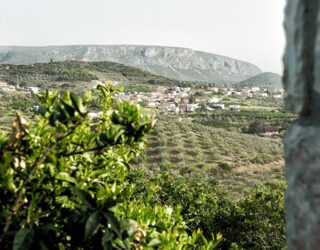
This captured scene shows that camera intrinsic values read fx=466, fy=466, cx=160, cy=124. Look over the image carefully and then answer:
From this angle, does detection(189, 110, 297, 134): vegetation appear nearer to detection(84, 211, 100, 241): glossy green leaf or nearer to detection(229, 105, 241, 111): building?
detection(229, 105, 241, 111): building

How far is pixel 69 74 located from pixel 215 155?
268ft

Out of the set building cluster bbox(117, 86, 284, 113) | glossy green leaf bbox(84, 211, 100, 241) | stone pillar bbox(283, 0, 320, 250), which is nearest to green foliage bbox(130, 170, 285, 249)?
glossy green leaf bbox(84, 211, 100, 241)

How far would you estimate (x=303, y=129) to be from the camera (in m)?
1.11

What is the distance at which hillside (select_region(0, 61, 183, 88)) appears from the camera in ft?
387

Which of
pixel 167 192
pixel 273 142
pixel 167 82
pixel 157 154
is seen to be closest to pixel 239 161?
pixel 157 154

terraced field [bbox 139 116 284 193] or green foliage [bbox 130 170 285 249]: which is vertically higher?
green foliage [bbox 130 170 285 249]

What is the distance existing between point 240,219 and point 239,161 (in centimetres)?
3301

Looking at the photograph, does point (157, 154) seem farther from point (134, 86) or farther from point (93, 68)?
point (93, 68)

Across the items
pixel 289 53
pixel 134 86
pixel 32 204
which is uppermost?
pixel 289 53

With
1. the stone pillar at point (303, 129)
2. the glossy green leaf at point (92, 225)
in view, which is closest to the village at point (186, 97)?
the glossy green leaf at point (92, 225)

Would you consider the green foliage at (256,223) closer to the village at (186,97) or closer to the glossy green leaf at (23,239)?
the glossy green leaf at (23,239)

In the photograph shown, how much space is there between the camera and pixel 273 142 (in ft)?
212

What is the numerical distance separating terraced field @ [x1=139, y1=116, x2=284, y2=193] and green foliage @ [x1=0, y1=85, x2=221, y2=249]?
Result: 34162 millimetres

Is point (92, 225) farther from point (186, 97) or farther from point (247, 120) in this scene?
point (186, 97)
